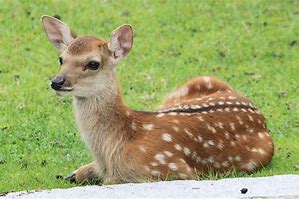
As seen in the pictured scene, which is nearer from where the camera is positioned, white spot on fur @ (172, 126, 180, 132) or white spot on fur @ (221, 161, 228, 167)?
white spot on fur @ (172, 126, 180, 132)

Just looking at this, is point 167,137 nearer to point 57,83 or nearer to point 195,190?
point 57,83

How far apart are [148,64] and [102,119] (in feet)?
14.5

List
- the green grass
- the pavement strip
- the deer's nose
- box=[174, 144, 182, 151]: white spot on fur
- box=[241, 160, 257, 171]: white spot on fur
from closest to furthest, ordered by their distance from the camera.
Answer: the pavement strip → the deer's nose → box=[174, 144, 182, 151]: white spot on fur → box=[241, 160, 257, 171]: white spot on fur → the green grass

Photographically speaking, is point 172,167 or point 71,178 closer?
point 172,167

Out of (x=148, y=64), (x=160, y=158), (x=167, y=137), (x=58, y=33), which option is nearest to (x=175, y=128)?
(x=167, y=137)

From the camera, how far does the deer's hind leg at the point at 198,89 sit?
9.51m

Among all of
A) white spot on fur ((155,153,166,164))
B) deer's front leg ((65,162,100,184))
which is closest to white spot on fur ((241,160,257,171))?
white spot on fur ((155,153,166,164))

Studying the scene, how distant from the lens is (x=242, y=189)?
260 inches

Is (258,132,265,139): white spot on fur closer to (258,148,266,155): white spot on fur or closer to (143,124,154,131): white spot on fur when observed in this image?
(258,148,266,155): white spot on fur

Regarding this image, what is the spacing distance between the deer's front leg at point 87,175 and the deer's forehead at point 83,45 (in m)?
0.95

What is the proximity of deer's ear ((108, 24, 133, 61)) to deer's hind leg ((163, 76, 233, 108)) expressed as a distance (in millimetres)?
1240

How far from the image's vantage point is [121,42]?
8.42 meters

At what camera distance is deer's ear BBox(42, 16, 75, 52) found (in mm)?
8531

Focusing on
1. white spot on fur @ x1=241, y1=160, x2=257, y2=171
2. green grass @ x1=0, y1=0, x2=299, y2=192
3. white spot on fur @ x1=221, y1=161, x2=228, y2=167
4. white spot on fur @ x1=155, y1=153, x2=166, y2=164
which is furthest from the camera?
green grass @ x1=0, y1=0, x2=299, y2=192
